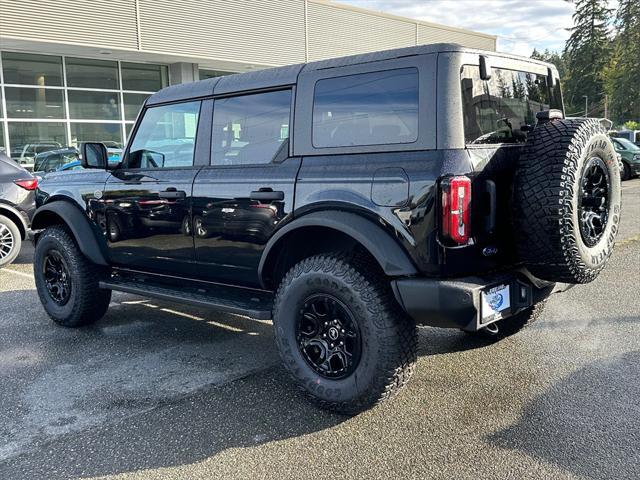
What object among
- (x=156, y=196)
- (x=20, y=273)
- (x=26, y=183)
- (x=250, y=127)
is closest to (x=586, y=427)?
(x=250, y=127)

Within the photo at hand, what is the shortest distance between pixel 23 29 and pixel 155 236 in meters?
14.6

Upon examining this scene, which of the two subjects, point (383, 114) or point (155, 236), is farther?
point (155, 236)

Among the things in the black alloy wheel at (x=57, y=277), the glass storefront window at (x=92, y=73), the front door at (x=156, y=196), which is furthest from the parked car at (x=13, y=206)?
the glass storefront window at (x=92, y=73)

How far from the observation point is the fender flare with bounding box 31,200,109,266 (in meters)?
4.88

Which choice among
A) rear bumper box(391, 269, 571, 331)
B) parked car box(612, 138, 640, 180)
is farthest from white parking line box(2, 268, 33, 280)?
parked car box(612, 138, 640, 180)

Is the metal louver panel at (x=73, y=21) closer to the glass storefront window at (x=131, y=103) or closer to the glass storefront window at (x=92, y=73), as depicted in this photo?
the glass storefront window at (x=92, y=73)

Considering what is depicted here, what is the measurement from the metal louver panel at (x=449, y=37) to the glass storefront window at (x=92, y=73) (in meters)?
14.0

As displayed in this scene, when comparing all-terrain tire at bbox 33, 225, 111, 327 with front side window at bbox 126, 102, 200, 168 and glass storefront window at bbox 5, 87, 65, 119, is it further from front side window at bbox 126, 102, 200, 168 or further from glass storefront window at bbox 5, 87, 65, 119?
glass storefront window at bbox 5, 87, 65, 119

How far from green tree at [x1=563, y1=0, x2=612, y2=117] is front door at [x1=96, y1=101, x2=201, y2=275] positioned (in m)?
63.5

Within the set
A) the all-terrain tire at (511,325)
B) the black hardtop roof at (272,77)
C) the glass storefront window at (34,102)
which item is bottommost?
the all-terrain tire at (511,325)

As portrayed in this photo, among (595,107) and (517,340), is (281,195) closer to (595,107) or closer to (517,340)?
(517,340)

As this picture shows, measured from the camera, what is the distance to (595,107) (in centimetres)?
6388

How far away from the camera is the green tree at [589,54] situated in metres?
61.7

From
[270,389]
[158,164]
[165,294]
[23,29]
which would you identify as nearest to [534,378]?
[270,389]
